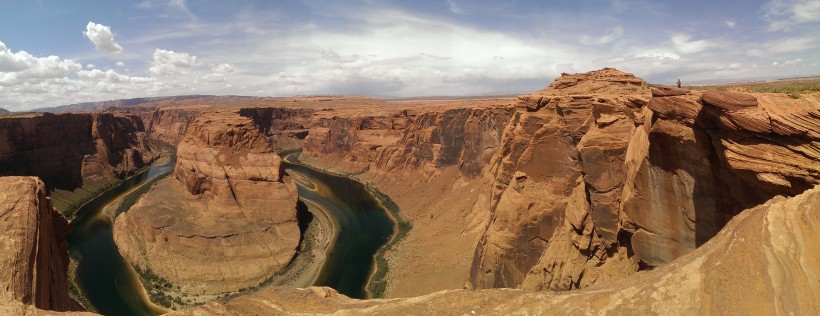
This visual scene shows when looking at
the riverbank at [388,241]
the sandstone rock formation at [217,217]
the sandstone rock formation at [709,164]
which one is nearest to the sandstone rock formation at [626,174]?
the sandstone rock formation at [709,164]

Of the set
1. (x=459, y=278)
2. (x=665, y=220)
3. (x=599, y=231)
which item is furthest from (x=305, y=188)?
(x=665, y=220)

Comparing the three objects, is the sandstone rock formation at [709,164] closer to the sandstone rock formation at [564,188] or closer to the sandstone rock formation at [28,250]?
the sandstone rock formation at [564,188]

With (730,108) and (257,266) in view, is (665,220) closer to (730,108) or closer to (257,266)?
(730,108)

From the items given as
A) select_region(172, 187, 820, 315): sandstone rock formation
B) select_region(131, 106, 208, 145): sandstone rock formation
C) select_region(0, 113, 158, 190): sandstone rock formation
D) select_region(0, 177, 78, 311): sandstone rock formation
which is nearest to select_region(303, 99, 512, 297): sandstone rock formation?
select_region(172, 187, 820, 315): sandstone rock formation

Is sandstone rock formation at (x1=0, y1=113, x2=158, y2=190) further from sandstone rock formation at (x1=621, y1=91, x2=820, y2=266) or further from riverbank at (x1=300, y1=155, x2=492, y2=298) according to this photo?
sandstone rock formation at (x1=621, y1=91, x2=820, y2=266)

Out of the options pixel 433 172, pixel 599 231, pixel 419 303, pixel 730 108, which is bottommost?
pixel 433 172
